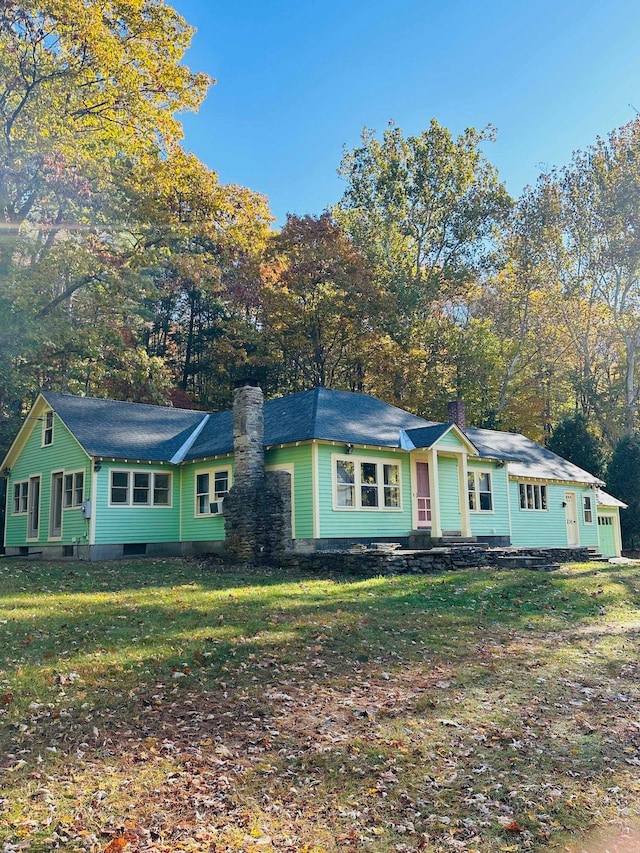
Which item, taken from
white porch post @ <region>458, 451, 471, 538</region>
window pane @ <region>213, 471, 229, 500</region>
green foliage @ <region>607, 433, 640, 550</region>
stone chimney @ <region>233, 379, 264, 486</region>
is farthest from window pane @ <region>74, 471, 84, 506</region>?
green foliage @ <region>607, 433, 640, 550</region>

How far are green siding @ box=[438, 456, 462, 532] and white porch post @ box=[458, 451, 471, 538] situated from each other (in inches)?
12.7

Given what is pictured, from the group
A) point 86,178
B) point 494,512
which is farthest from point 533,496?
point 86,178

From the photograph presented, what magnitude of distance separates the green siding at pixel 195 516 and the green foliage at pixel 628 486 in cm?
2197

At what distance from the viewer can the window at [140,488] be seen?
22.4m

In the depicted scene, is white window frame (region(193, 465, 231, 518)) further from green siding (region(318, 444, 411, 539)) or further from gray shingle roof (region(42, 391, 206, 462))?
green siding (region(318, 444, 411, 539))

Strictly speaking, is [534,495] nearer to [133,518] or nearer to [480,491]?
[480,491]

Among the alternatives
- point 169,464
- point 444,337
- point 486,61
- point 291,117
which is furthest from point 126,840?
point 444,337

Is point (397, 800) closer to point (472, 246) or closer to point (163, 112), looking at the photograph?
point (163, 112)

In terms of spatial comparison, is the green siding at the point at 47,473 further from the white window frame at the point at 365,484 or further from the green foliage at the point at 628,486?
the green foliage at the point at 628,486

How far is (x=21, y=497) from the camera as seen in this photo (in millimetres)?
26688

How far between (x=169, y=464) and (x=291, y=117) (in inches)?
583

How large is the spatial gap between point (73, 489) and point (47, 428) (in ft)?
10.8

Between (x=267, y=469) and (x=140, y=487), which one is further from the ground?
(x=267, y=469)

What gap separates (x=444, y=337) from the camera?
4069cm
